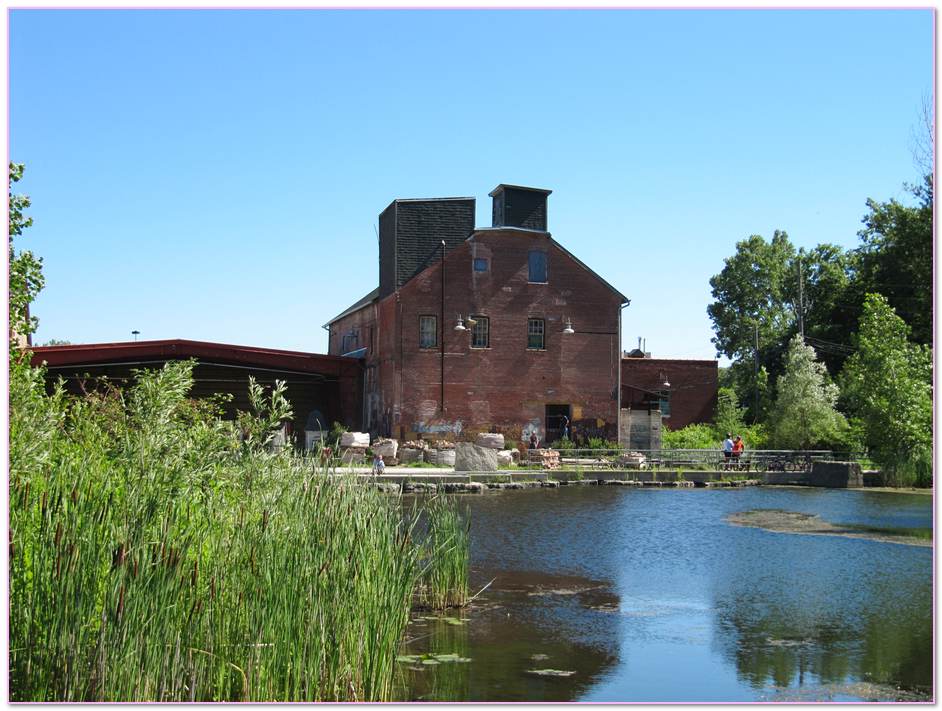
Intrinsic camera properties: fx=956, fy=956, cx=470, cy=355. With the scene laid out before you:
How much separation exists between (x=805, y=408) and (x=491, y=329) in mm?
13977

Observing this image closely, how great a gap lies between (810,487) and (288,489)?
26.5 m

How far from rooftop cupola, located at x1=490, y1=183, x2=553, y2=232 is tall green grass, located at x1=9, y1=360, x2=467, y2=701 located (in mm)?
31053

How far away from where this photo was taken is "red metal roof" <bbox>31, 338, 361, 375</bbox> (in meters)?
34.4

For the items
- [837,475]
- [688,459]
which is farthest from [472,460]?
[837,475]

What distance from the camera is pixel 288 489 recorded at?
27.4 ft

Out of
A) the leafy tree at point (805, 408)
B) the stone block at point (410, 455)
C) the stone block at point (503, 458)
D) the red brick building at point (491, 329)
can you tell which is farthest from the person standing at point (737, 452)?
the stone block at point (410, 455)

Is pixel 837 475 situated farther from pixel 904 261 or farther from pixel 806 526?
pixel 904 261

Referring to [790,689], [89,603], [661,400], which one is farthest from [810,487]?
[89,603]

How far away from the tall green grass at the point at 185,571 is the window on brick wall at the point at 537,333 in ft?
100

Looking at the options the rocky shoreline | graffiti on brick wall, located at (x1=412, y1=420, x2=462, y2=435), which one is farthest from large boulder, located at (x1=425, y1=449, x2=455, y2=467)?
the rocky shoreline

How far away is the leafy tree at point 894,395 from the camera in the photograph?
1140 inches

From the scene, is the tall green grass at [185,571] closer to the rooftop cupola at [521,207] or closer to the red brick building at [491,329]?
the red brick building at [491,329]

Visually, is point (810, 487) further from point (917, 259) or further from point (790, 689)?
point (790, 689)

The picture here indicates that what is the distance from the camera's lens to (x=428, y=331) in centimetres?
3797
